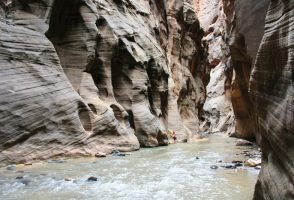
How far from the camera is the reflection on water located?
727 centimetres

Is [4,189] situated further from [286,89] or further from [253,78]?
[286,89]

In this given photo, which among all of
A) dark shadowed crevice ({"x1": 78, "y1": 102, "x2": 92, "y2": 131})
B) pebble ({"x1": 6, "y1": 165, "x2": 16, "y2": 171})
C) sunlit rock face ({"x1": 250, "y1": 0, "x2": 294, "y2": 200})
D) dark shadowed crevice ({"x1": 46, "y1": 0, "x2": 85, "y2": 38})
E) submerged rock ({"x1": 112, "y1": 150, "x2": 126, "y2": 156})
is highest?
dark shadowed crevice ({"x1": 46, "y1": 0, "x2": 85, "y2": 38})

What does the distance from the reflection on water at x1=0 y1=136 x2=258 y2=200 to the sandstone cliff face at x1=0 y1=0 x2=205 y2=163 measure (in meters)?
1.57

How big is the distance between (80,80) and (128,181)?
8.78m

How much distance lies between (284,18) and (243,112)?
20393mm

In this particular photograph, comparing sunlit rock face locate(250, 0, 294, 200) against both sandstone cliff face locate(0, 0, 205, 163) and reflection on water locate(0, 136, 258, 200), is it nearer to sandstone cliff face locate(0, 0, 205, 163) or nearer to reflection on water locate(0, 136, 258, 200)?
reflection on water locate(0, 136, 258, 200)

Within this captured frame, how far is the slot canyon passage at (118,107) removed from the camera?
4.85m

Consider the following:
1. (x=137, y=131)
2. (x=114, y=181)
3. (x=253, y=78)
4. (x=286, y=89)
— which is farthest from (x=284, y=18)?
(x=137, y=131)

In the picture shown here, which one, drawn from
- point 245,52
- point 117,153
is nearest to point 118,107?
point 117,153

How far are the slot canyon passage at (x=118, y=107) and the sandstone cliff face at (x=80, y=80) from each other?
0.15ft

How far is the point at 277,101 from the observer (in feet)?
14.6

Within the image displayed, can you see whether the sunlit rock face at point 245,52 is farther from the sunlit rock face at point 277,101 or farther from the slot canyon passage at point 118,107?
the sunlit rock face at point 277,101

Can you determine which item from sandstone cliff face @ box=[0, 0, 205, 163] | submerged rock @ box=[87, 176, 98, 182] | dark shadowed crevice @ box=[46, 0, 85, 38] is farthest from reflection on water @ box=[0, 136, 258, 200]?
dark shadowed crevice @ box=[46, 0, 85, 38]

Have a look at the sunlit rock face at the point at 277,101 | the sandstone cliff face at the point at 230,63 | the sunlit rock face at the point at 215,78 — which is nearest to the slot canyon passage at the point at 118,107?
the sunlit rock face at the point at 277,101
